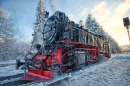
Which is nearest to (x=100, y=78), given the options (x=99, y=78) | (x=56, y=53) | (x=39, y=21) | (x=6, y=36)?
(x=99, y=78)

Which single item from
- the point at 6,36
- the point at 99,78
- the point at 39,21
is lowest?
the point at 99,78

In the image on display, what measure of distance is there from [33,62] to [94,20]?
30.7m

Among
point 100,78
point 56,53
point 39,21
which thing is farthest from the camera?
point 39,21

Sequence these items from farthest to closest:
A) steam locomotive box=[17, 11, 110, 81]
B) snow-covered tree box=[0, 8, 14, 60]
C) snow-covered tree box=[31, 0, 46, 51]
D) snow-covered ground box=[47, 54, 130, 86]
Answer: snow-covered tree box=[0, 8, 14, 60] → snow-covered tree box=[31, 0, 46, 51] → steam locomotive box=[17, 11, 110, 81] → snow-covered ground box=[47, 54, 130, 86]

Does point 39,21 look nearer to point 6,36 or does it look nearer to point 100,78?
point 6,36

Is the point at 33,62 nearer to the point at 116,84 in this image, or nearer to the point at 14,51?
the point at 116,84

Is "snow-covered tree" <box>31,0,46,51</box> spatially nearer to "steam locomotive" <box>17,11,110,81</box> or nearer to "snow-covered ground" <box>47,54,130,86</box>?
"steam locomotive" <box>17,11,110,81</box>

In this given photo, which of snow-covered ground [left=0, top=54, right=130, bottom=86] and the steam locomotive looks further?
the steam locomotive

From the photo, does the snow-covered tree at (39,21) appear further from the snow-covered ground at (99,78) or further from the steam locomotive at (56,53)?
the snow-covered ground at (99,78)

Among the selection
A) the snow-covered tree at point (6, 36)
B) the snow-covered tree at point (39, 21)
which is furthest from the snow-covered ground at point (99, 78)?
the snow-covered tree at point (6, 36)

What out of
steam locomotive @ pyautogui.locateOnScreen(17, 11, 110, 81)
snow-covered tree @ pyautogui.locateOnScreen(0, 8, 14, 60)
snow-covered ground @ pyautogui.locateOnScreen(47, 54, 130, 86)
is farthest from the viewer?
snow-covered tree @ pyautogui.locateOnScreen(0, 8, 14, 60)

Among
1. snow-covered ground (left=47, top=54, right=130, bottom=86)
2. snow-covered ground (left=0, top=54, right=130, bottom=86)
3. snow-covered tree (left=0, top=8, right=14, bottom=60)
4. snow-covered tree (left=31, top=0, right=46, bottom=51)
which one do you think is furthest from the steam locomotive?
snow-covered tree (left=0, top=8, right=14, bottom=60)

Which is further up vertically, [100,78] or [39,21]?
[39,21]

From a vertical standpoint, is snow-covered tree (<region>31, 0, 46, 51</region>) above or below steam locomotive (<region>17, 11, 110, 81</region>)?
above
